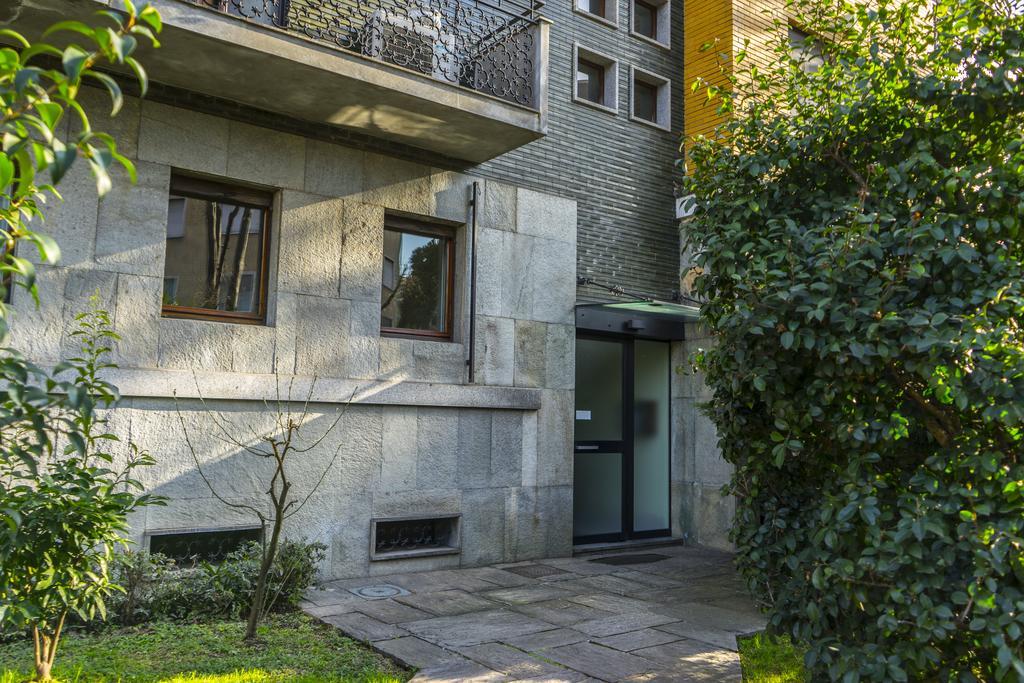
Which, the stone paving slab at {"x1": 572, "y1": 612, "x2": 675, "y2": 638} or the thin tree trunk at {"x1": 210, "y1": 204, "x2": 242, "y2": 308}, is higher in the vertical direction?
the thin tree trunk at {"x1": 210, "y1": 204, "x2": 242, "y2": 308}

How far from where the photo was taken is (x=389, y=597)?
22.9ft

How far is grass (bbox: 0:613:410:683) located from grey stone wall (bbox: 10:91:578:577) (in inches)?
55.8

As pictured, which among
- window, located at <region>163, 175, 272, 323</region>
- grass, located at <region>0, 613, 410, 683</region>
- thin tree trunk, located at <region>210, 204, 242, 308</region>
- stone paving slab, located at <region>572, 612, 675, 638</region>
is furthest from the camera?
thin tree trunk, located at <region>210, 204, 242, 308</region>

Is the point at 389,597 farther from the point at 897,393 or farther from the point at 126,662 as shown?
the point at 897,393

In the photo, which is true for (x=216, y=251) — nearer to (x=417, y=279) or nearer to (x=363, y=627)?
(x=417, y=279)

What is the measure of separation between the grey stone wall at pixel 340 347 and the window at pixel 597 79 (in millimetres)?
1795

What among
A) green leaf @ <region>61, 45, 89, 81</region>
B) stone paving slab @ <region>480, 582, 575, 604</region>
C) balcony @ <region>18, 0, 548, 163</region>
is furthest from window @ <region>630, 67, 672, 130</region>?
green leaf @ <region>61, 45, 89, 81</region>

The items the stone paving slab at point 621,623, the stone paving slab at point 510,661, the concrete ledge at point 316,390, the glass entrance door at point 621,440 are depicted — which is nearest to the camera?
the stone paving slab at point 510,661

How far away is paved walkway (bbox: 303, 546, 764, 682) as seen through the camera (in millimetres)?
5086

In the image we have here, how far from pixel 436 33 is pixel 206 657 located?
639 cm

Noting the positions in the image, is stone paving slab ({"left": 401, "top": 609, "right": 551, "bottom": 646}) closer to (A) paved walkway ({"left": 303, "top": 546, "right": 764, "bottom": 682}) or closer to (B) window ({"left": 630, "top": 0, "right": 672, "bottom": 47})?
(A) paved walkway ({"left": 303, "top": 546, "right": 764, "bottom": 682})

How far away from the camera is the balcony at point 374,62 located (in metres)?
6.38

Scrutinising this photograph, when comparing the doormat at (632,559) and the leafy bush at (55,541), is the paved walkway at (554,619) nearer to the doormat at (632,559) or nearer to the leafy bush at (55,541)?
the doormat at (632,559)

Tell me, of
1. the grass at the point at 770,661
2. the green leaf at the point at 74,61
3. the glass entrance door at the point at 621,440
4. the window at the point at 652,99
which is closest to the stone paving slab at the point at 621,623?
the grass at the point at 770,661
